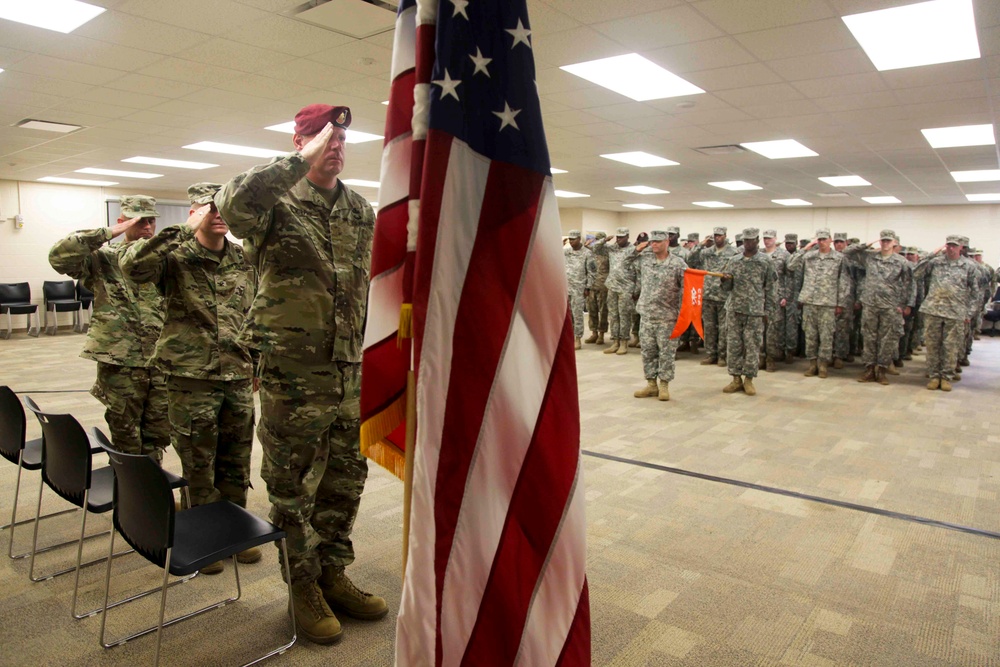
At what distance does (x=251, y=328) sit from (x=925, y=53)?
513 centimetres

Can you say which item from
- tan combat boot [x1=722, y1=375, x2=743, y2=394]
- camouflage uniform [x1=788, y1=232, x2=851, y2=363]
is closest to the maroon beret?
tan combat boot [x1=722, y1=375, x2=743, y2=394]

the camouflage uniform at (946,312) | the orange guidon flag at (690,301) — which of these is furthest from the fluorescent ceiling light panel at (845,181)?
the orange guidon flag at (690,301)

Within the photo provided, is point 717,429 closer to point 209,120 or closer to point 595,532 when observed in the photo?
point 595,532

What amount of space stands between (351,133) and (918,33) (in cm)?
598

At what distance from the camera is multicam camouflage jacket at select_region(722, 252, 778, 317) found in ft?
23.3

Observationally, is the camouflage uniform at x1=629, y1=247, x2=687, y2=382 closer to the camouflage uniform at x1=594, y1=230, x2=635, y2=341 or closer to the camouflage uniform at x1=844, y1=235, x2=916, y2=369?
the camouflage uniform at x1=594, y1=230, x2=635, y2=341

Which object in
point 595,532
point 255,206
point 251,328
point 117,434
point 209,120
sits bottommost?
point 595,532

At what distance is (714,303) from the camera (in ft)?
30.1

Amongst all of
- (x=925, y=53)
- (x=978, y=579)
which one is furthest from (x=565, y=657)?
(x=925, y=53)

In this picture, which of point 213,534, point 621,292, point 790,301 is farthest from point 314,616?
point 790,301

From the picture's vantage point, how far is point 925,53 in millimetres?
4688

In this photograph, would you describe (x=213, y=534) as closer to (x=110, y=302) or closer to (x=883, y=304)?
(x=110, y=302)

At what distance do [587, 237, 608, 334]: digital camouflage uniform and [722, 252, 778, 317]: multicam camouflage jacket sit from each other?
132 inches

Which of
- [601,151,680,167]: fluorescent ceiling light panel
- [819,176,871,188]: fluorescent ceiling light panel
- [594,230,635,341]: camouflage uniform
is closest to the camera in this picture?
[601,151,680,167]: fluorescent ceiling light panel
